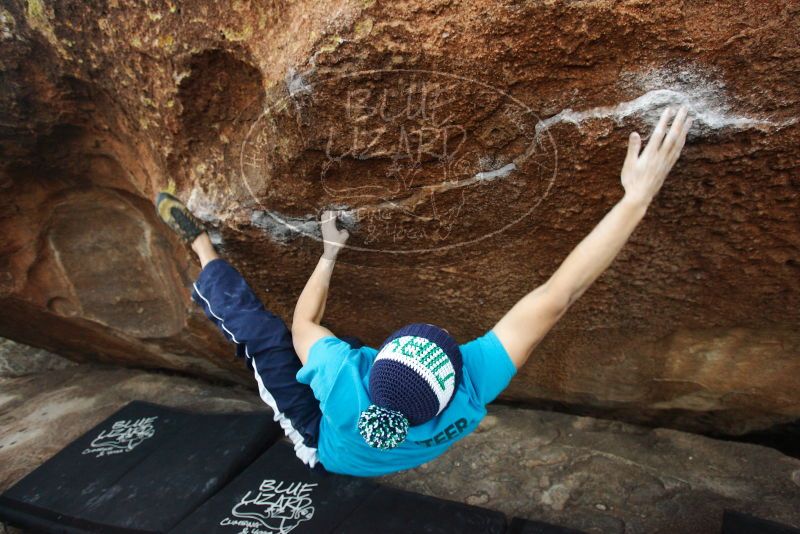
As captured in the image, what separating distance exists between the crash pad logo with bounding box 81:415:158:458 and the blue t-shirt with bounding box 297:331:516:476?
4.42 feet

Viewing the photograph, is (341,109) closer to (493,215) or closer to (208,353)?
(493,215)

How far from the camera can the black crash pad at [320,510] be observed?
1789mm

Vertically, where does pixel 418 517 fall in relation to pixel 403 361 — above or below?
below

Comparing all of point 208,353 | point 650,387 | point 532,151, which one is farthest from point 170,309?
point 650,387

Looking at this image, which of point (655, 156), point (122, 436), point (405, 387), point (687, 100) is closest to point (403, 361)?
point (405, 387)

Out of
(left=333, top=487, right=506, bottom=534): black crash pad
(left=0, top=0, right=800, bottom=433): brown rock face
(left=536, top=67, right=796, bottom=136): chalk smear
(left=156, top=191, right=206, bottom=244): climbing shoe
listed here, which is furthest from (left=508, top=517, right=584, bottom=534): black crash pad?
(left=156, top=191, right=206, bottom=244): climbing shoe

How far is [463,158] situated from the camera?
1453 mm

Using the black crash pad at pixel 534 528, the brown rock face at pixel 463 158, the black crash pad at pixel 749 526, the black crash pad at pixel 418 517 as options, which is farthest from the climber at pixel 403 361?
the black crash pad at pixel 749 526

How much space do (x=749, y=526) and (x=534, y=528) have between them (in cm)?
60

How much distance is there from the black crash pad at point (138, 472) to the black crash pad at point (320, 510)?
11 cm

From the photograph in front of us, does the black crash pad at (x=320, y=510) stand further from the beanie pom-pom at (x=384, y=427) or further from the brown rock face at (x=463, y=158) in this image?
the beanie pom-pom at (x=384, y=427)

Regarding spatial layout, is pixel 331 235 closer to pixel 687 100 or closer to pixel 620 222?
pixel 620 222

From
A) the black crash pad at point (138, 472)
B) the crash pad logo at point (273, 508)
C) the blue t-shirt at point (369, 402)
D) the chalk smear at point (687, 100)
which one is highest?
the chalk smear at point (687, 100)

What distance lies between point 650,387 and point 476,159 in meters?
1.15
